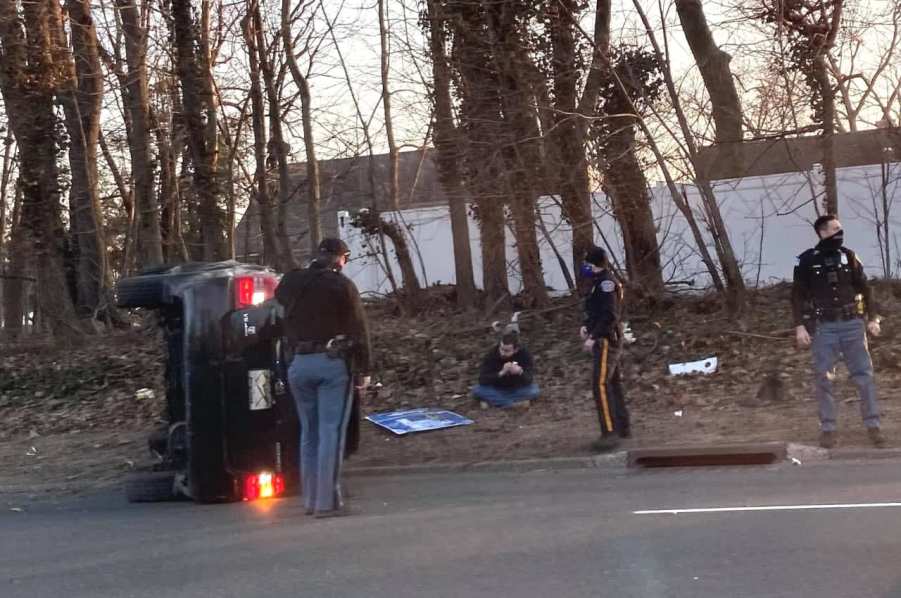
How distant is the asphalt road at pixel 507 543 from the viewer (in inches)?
208

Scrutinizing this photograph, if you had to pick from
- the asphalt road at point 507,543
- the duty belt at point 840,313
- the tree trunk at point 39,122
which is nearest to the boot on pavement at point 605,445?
the asphalt road at point 507,543

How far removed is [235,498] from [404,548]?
2026mm

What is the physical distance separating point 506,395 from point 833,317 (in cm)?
416

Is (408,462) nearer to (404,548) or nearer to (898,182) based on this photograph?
(404,548)

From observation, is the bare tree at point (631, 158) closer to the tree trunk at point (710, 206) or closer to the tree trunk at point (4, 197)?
the tree trunk at point (710, 206)

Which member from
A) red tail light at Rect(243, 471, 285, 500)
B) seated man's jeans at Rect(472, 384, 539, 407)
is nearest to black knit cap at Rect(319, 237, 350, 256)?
red tail light at Rect(243, 471, 285, 500)

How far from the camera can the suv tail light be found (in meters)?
7.56

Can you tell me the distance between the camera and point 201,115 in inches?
639

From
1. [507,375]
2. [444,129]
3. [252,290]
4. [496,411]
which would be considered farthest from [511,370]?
[444,129]

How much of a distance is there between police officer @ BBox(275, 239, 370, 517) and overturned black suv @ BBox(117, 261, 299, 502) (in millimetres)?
619

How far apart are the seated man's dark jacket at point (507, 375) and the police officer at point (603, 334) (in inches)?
99.7

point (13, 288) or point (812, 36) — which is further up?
point (812, 36)

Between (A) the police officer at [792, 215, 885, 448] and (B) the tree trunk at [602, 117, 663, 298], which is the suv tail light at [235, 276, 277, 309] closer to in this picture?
(A) the police officer at [792, 215, 885, 448]

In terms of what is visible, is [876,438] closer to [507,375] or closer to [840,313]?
[840,313]
